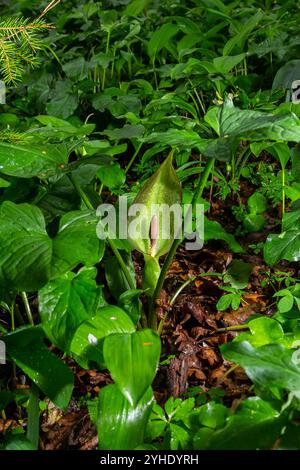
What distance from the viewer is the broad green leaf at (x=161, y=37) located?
2.05 meters

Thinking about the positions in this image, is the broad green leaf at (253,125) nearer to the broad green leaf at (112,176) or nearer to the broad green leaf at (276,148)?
the broad green leaf at (276,148)

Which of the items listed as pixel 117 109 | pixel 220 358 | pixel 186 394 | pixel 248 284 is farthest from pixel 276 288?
pixel 117 109

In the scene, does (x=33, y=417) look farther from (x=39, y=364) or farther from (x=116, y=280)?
(x=116, y=280)

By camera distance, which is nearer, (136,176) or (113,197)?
(113,197)

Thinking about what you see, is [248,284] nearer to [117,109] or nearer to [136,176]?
[136,176]

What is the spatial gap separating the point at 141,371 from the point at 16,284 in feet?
0.89

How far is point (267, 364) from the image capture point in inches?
32.1

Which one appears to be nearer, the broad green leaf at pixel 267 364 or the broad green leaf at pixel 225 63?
the broad green leaf at pixel 267 364

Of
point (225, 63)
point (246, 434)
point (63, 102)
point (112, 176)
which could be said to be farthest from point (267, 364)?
point (63, 102)

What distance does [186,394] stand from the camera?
43.1 inches

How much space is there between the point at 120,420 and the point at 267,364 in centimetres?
28

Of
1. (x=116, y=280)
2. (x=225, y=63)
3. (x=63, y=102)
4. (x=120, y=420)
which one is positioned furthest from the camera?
(x=63, y=102)

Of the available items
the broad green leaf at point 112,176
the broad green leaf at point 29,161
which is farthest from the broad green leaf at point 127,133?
the broad green leaf at point 29,161

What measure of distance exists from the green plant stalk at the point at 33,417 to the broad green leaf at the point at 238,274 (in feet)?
1.88
